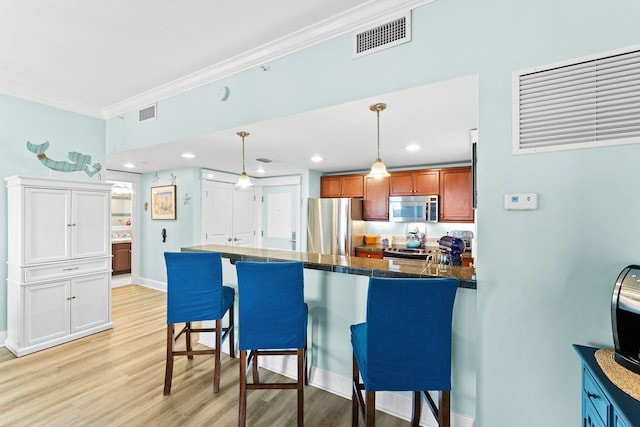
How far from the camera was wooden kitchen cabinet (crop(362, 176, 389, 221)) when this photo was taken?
4.82 m

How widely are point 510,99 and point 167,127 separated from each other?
3099mm

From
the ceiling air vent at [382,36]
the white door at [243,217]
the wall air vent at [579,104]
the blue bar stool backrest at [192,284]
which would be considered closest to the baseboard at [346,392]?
the blue bar stool backrest at [192,284]

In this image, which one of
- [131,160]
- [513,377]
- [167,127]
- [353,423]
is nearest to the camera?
[513,377]

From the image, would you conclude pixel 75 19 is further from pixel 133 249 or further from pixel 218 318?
pixel 133 249

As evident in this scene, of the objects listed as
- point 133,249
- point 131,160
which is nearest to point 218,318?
point 131,160

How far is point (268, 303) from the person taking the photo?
1888 mm

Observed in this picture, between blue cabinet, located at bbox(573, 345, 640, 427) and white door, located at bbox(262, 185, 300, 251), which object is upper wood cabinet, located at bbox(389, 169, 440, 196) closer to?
white door, located at bbox(262, 185, 300, 251)

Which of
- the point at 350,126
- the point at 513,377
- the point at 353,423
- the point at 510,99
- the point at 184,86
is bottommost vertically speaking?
the point at 353,423

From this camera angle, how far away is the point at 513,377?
1564mm

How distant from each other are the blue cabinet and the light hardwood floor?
1083mm

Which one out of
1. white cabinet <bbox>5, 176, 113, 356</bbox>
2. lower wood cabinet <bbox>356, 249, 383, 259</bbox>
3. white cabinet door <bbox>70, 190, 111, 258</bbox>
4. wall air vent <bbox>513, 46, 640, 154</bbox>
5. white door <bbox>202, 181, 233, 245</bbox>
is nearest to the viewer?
wall air vent <bbox>513, 46, 640, 154</bbox>

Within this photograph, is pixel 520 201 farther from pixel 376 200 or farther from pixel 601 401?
pixel 376 200

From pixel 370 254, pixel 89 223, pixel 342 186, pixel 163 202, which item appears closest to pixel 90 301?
pixel 89 223

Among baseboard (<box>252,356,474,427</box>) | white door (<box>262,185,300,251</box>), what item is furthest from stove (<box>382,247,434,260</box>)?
baseboard (<box>252,356,474,427</box>)
